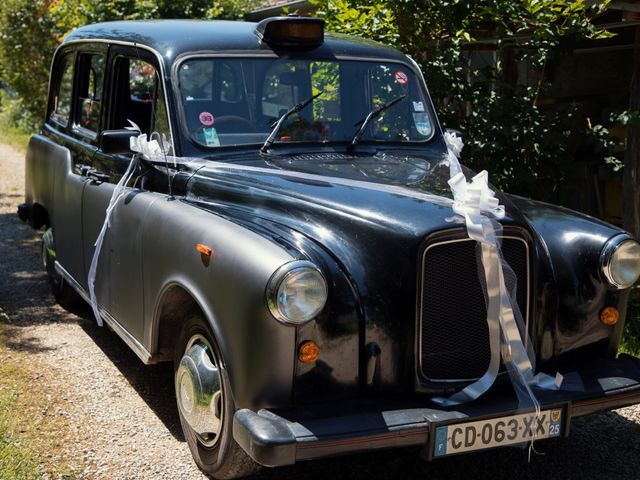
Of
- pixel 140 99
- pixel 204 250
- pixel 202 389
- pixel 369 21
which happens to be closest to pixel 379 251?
pixel 204 250

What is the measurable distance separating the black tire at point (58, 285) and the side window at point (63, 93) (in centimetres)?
82

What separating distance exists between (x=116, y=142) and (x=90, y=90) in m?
1.20

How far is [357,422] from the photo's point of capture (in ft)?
9.70

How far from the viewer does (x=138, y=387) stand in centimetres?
476

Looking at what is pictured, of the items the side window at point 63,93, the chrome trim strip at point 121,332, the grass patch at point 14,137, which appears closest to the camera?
the chrome trim strip at point 121,332

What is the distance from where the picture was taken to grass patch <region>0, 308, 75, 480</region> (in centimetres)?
368

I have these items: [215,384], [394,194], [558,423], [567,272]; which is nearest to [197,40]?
[394,194]

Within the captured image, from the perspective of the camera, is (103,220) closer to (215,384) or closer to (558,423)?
(215,384)

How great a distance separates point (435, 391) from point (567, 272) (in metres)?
0.86

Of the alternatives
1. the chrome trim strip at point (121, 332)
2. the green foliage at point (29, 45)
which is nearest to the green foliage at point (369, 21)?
the chrome trim strip at point (121, 332)

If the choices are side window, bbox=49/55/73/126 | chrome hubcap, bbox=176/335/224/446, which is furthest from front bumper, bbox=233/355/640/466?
side window, bbox=49/55/73/126

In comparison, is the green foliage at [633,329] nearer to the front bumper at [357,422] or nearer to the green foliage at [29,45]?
the front bumper at [357,422]

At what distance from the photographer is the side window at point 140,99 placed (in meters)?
4.27

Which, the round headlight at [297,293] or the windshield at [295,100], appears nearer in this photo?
the round headlight at [297,293]
